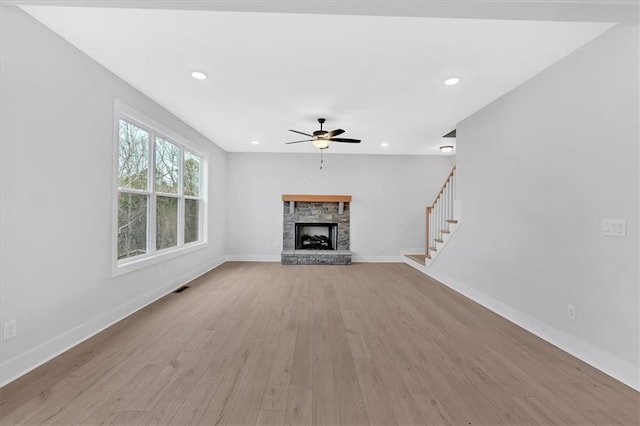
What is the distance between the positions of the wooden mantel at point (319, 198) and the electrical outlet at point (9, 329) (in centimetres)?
489

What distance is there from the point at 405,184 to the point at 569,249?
4404mm

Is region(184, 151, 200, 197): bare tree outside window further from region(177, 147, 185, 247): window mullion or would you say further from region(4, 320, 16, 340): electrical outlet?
region(4, 320, 16, 340): electrical outlet

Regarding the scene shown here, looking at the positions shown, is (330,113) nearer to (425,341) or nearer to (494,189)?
(494,189)

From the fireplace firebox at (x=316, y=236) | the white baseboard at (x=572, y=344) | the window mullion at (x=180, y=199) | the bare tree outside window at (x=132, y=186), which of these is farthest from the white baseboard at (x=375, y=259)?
the bare tree outside window at (x=132, y=186)

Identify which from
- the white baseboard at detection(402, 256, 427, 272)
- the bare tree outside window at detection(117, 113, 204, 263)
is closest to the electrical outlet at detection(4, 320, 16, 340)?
the bare tree outside window at detection(117, 113, 204, 263)

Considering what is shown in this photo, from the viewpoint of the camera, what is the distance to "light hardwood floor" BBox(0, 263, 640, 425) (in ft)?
5.31

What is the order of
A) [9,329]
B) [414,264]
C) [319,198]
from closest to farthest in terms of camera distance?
[9,329] < [414,264] < [319,198]

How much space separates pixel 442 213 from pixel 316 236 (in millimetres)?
3017

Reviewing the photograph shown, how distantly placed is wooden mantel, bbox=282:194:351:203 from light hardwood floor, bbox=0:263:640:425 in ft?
→ 11.5

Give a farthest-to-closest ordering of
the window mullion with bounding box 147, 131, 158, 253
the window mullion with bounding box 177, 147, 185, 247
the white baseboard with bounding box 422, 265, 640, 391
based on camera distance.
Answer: the window mullion with bounding box 177, 147, 185, 247, the window mullion with bounding box 147, 131, 158, 253, the white baseboard with bounding box 422, 265, 640, 391

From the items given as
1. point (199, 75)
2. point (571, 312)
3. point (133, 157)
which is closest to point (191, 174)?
point (133, 157)

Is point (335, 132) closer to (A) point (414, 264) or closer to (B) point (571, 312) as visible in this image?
(B) point (571, 312)

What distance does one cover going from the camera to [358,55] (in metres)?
2.45

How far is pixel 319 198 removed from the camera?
6.52m
